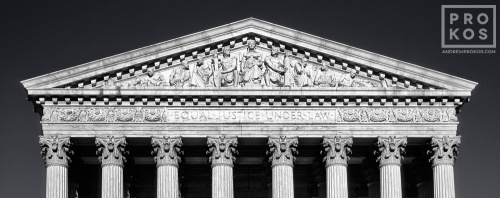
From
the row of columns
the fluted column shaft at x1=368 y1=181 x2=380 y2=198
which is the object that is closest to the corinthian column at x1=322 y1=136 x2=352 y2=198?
the row of columns

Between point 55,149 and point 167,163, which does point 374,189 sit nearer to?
point 167,163

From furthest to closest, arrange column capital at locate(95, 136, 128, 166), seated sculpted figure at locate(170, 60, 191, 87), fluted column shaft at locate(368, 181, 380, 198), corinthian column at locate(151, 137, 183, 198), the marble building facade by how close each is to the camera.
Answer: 1. fluted column shaft at locate(368, 181, 380, 198)
2. seated sculpted figure at locate(170, 60, 191, 87)
3. the marble building facade
4. column capital at locate(95, 136, 128, 166)
5. corinthian column at locate(151, 137, 183, 198)

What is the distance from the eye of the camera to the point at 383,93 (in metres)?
73.2

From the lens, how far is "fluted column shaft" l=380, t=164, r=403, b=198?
72562mm

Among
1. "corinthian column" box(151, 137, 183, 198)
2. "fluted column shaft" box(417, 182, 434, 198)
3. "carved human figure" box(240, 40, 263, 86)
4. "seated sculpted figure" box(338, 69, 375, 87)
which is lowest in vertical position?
"fluted column shaft" box(417, 182, 434, 198)

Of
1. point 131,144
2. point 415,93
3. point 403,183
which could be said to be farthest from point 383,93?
point 131,144

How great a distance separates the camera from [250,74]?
73.2 meters

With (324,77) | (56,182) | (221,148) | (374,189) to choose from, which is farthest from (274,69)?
(56,182)

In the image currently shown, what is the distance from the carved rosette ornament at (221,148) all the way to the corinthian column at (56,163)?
7.47 metres

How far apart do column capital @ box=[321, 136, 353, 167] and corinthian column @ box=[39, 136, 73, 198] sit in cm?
1352

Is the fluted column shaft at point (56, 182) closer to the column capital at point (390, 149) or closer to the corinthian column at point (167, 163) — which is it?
the corinthian column at point (167, 163)

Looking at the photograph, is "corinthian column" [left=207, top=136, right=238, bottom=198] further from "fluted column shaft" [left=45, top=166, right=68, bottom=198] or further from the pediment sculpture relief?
"fluted column shaft" [left=45, top=166, right=68, bottom=198]

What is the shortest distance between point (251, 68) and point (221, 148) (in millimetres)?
4561

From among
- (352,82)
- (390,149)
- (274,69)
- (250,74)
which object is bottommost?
(390,149)
